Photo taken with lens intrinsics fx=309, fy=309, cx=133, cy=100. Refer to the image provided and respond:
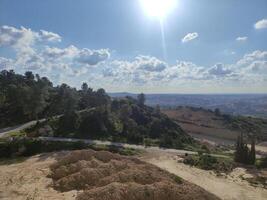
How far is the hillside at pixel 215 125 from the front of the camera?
89.4 m

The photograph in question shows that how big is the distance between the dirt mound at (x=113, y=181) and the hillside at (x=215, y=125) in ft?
196

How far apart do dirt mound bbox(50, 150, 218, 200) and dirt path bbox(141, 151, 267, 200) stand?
3722 millimetres

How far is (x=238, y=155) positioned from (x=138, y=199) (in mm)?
28621

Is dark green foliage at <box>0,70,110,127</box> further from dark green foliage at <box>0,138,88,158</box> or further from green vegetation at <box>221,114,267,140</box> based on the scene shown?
green vegetation at <box>221,114,267,140</box>

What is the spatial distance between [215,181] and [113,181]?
12632 millimetres

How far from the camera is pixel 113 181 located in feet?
83.4

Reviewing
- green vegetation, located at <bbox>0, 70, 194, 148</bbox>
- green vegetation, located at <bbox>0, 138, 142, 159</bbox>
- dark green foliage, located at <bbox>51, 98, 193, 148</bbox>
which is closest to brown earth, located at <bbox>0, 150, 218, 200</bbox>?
green vegetation, located at <bbox>0, 138, 142, 159</bbox>

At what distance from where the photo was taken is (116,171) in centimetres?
2833

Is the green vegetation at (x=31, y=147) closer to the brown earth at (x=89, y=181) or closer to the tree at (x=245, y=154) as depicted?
the brown earth at (x=89, y=181)

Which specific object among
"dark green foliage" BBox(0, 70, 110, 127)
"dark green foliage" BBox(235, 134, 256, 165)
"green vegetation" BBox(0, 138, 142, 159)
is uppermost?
"dark green foliage" BBox(0, 70, 110, 127)

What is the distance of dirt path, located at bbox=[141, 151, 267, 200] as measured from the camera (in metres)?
28.2

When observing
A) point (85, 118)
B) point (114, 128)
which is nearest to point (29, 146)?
point (85, 118)

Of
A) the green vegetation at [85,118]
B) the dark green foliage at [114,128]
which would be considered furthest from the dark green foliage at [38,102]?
the dark green foliage at [114,128]

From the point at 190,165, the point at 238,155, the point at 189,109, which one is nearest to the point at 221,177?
the point at 190,165
